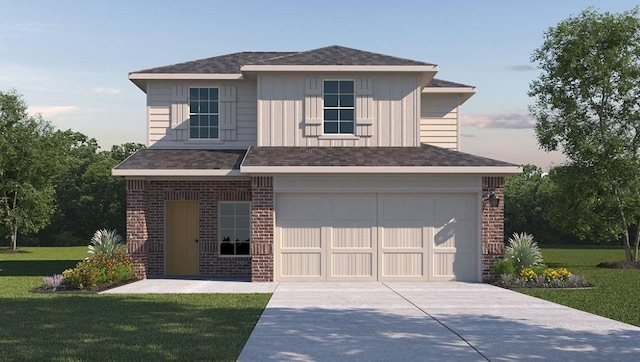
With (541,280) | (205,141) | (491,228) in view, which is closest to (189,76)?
(205,141)

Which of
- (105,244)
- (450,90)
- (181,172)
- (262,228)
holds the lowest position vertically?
(105,244)

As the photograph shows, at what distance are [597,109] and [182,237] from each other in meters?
17.0

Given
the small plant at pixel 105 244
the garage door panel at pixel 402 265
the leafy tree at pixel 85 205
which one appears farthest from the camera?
the leafy tree at pixel 85 205

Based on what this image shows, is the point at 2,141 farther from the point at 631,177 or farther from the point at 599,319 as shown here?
the point at 599,319

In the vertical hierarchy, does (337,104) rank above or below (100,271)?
above

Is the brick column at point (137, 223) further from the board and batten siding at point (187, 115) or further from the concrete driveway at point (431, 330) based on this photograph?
the concrete driveway at point (431, 330)

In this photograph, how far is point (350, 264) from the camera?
19406mm

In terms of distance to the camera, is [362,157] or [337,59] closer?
[362,157]

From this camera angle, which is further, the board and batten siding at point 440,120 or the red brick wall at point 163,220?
the board and batten siding at point 440,120

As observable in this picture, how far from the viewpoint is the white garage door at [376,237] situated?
19.4m

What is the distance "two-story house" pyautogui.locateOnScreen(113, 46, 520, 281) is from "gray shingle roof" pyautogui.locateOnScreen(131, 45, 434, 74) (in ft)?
0.29

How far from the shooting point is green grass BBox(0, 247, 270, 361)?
927 centimetres

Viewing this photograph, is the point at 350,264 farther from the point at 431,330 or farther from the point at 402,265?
the point at 431,330

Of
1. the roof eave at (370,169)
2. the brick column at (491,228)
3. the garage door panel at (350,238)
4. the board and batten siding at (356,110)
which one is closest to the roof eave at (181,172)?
the roof eave at (370,169)
